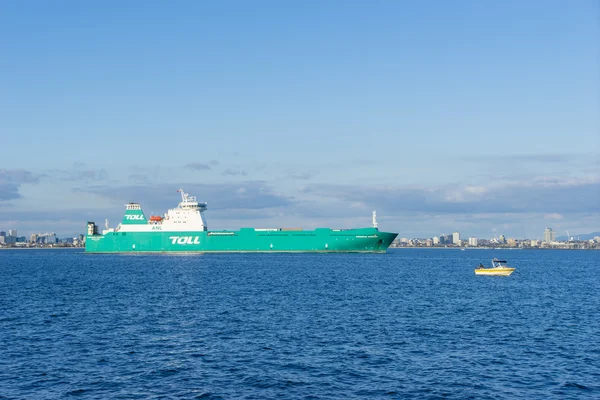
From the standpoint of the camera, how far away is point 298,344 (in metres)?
31.3

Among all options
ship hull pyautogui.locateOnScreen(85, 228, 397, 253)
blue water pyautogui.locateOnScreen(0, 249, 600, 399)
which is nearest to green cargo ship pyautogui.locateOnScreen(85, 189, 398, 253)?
ship hull pyautogui.locateOnScreen(85, 228, 397, 253)

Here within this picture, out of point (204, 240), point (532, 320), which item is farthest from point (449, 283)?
point (204, 240)

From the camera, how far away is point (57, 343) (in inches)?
1248

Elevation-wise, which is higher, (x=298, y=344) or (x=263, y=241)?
(x=263, y=241)

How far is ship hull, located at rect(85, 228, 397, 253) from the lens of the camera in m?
141

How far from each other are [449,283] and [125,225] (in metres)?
101

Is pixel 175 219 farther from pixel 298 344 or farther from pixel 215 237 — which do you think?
pixel 298 344

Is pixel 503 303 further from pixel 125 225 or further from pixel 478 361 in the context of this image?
pixel 125 225

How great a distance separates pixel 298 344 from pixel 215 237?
113826 millimetres

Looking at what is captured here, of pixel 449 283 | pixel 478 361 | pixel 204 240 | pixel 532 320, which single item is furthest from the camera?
pixel 204 240

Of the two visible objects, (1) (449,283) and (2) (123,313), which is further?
(1) (449,283)

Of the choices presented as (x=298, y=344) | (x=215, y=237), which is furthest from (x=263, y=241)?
(x=298, y=344)

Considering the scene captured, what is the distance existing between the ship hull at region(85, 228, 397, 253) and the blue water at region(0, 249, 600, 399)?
3259 inches

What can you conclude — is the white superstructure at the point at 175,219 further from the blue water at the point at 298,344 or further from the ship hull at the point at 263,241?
the blue water at the point at 298,344
